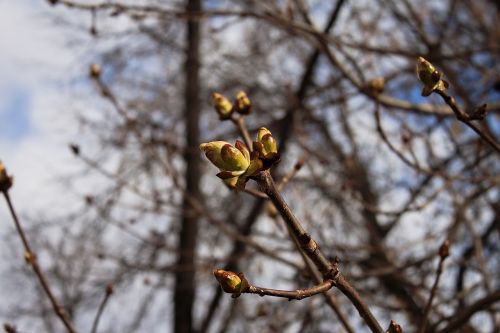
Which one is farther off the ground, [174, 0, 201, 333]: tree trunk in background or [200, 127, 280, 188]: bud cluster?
[174, 0, 201, 333]: tree trunk in background

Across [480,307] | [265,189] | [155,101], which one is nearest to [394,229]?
[155,101]

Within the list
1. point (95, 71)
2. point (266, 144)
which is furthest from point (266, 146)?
point (95, 71)

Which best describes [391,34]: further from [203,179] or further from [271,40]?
[203,179]

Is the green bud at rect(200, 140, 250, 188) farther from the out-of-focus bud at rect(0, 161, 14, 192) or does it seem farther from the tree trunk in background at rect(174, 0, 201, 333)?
the tree trunk in background at rect(174, 0, 201, 333)

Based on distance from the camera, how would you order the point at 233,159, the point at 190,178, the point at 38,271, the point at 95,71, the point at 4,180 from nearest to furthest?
the point at 233,159, the point at 4,180, the point at 38,271, the point at 95,71, the point at 190,178

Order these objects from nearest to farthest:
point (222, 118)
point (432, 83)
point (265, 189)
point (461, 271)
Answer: point (265, 189) < point (432, 83) < point (222, 118) < point (461, 271)

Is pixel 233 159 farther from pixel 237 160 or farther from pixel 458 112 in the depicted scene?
pixel 458 112

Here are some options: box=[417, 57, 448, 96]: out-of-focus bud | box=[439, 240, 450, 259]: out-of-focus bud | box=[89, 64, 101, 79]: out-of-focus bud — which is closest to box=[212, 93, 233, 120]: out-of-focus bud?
box=[417, 57, 448, 96]: out-of-focus bud
